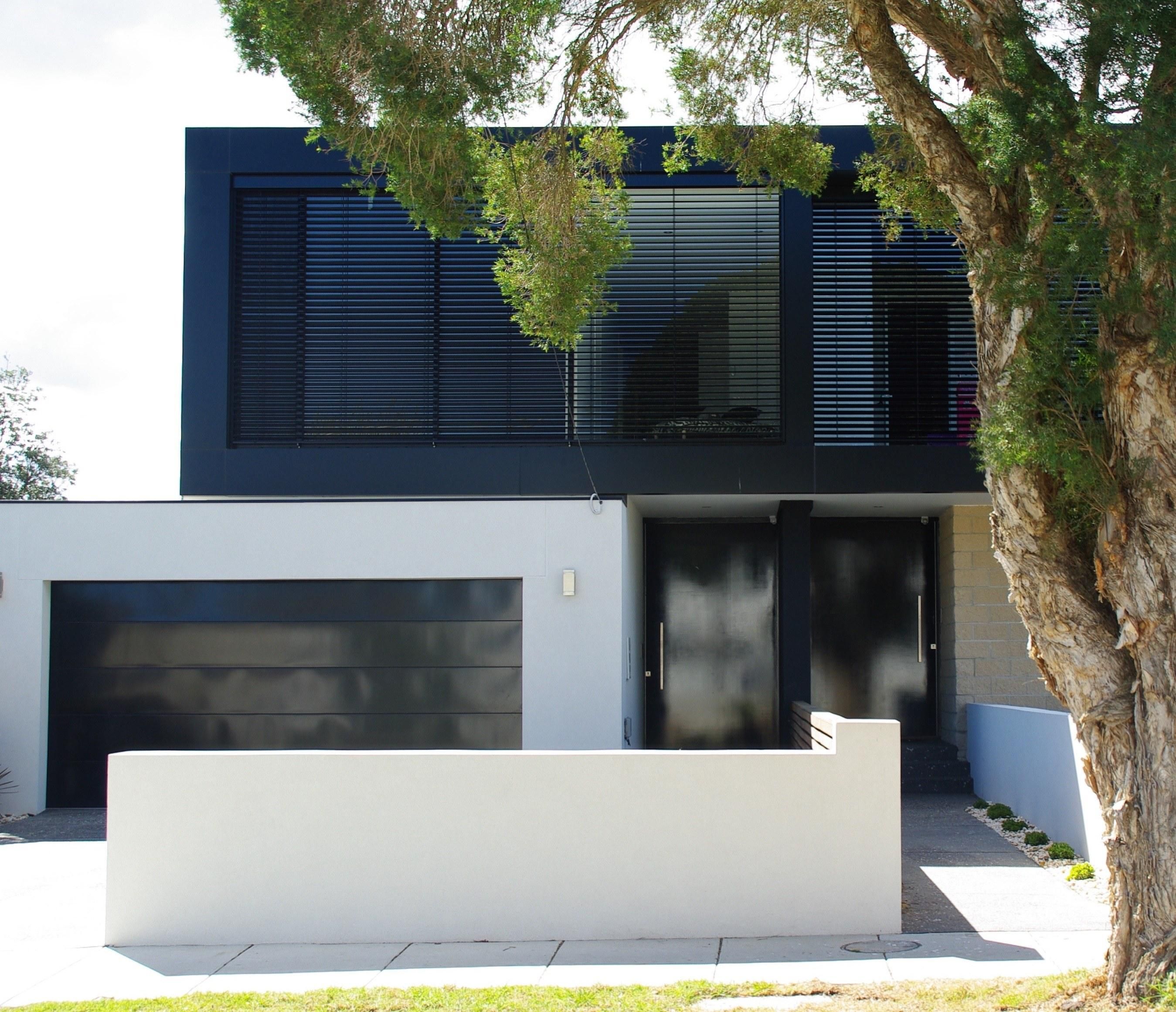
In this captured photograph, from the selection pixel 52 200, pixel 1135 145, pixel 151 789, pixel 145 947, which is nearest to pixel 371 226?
pixel 52 200

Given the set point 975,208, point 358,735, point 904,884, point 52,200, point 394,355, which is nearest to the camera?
point 975,208

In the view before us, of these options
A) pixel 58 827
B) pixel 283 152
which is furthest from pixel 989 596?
pixel 58 827

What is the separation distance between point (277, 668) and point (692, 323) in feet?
18.6

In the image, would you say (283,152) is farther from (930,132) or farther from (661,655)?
(930,132)

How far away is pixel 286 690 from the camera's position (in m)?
11.2

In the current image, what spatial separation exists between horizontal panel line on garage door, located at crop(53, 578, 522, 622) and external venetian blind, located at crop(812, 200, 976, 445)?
4081 millimetres

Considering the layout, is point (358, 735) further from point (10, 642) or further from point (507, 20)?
point (507, 20)

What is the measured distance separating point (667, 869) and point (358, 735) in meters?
4.83

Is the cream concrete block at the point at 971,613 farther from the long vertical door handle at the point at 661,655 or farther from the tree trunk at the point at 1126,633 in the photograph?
the tree trunk at the point at 1126,633

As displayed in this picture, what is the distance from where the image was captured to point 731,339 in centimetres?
1250

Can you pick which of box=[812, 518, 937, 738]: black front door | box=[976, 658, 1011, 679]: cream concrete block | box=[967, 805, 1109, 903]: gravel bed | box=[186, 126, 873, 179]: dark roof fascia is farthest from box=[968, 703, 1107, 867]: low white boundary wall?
box=[186, 126, 873, 179]: dark roof fascia

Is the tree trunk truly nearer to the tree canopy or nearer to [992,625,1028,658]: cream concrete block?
the tree canopy

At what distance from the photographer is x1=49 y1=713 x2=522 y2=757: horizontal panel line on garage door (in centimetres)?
1094

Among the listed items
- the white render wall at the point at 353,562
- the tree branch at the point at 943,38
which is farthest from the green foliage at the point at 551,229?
the white render wall at the point at 353,562
